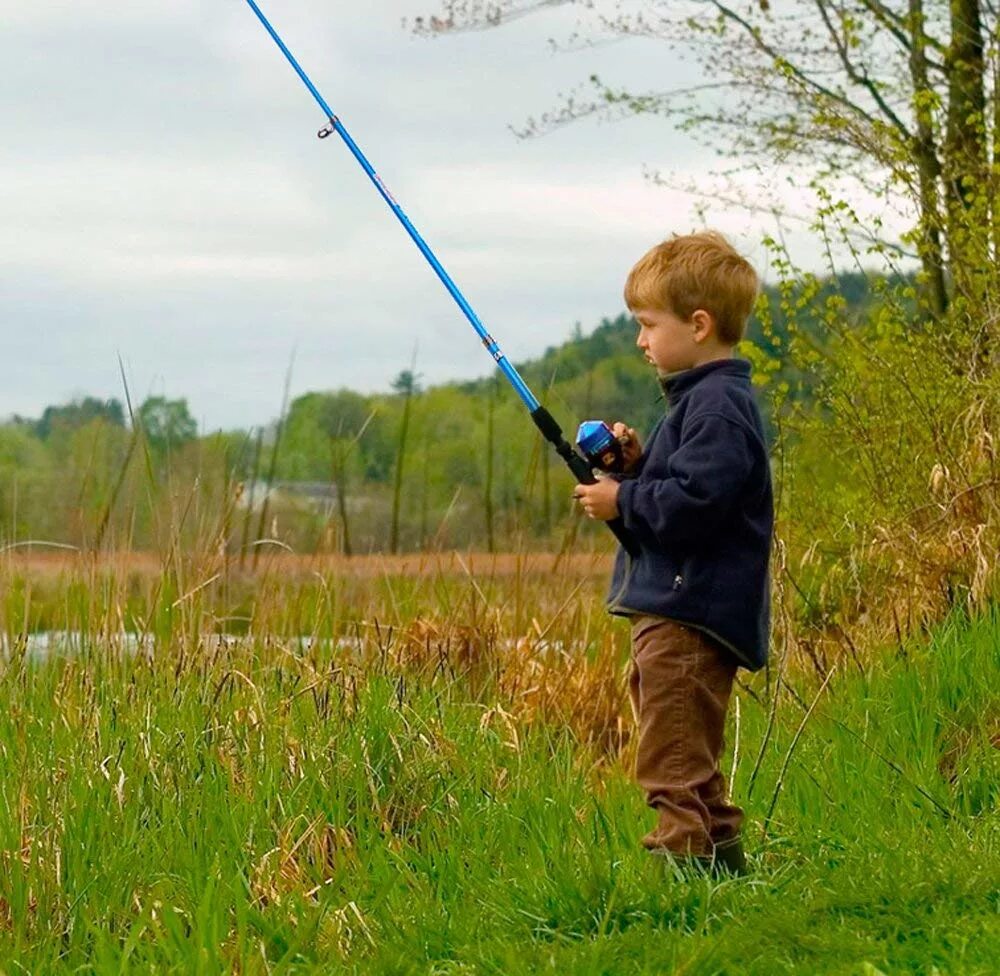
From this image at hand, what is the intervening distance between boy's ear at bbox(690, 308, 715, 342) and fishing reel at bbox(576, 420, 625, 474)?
30 cm

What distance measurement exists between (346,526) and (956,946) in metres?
3.76

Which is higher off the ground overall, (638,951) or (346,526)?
(346,526)

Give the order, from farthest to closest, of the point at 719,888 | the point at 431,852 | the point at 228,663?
1. the point at 228,663
2. the point at 431,852
3. the point at 719,888

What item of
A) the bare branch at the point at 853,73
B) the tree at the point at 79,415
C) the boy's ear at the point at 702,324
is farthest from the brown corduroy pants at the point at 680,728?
the bare branch at the point at 853,73

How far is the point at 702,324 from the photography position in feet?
13.2

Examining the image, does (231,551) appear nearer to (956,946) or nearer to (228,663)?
(228,663)

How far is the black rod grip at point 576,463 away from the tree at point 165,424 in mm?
1681

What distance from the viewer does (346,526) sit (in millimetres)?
6699

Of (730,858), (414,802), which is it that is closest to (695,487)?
(730,858)

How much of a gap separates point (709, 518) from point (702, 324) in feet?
1.58

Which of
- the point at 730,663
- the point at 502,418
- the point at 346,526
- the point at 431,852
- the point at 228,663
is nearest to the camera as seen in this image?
the point at 730,663

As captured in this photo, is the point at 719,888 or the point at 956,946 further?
the point at 719,888

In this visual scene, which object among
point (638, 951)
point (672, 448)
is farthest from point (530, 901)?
point (672, 448)

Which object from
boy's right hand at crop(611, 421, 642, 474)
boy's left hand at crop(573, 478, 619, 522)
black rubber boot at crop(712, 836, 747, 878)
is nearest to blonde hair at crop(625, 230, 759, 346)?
boy's right hand at crop(611, 421, 642, 474)
